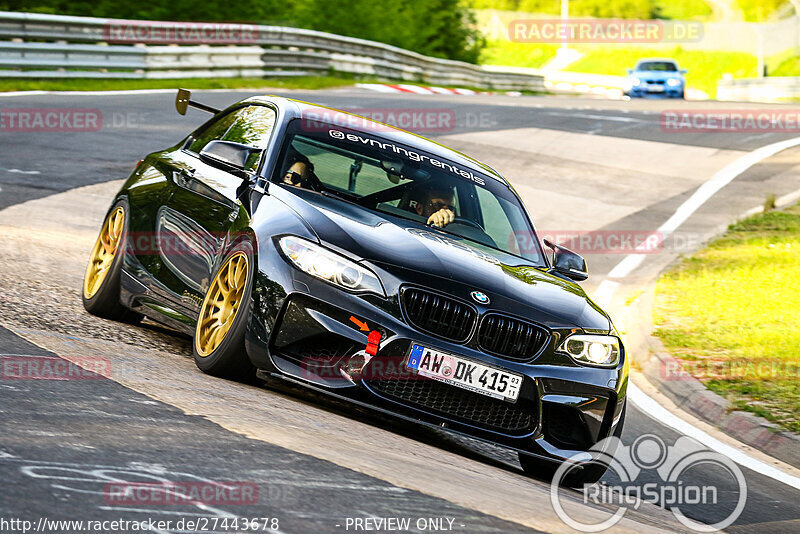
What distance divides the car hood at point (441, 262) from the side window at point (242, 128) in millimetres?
850

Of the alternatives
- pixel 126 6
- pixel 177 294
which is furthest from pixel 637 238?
pixel 126 6

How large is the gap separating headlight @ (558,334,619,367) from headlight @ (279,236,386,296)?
40.5 inches

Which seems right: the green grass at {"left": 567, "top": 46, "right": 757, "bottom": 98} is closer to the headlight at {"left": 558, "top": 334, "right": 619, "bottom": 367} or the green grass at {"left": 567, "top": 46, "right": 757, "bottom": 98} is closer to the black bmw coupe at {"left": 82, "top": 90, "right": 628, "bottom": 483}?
the black bmw coupe at {"left": 82, "top": 90, "right": 628, "bottom": 483}

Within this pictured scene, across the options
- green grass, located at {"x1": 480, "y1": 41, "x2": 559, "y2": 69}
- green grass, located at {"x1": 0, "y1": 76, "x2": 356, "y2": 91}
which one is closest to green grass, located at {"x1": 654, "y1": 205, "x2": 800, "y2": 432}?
green grass, located at {"x1": 0, "y1": 76, "x2": 356, "y2": 91}

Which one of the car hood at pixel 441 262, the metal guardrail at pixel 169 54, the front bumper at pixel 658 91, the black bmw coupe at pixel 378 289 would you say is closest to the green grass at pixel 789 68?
the front bumper at pixel 658 91

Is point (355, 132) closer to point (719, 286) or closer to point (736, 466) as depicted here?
point (736, 466)

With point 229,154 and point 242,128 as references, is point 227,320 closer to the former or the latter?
point 229,154

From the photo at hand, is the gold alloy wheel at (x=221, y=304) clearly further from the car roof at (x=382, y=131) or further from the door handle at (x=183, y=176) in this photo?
the car roof at (x=382, y=131)

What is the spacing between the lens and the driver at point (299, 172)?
22.0 ft

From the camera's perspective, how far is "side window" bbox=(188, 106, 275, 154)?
723cm

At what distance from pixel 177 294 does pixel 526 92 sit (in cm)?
4154

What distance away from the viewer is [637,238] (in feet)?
50.2

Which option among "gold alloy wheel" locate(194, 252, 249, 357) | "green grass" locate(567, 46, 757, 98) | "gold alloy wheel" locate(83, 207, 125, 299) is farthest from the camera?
"green grass" locate(567, 46, 757, 98)

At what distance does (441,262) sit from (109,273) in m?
2.65
